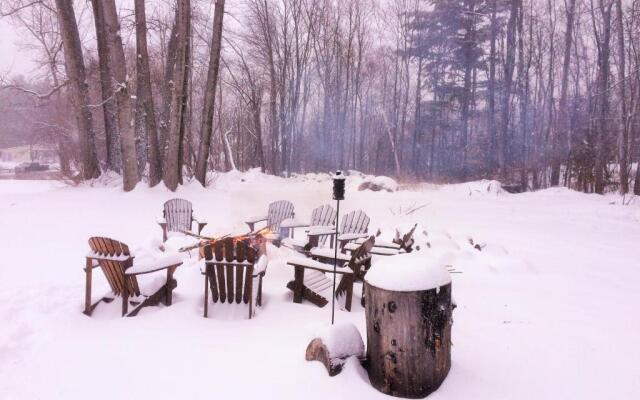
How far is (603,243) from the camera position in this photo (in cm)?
820

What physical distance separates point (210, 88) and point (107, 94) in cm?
326

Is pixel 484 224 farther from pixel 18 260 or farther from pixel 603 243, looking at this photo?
pixel 18 260

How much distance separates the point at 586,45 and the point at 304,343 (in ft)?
100

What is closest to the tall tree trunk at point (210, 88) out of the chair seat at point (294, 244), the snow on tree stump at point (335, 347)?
the chair seat at point (294, 244)

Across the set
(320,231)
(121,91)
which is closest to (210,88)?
(121,91)

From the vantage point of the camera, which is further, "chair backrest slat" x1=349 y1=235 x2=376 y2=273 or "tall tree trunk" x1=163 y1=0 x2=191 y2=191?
"tall tree trunk" x1=163 y1=0 x2=191 y2=191

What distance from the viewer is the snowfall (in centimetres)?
295

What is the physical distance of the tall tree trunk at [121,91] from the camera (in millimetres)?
10062

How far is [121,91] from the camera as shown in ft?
33.1

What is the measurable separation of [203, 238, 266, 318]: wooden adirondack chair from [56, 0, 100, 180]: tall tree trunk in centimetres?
974

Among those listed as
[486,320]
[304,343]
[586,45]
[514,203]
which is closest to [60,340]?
[304,343]

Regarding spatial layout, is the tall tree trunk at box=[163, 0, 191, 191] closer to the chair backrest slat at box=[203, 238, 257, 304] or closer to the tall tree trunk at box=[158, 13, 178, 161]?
the tall tree trunk at box=[158, 13, 178, 161]

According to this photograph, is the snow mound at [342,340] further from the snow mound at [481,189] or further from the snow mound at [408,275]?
the snow mound at [481,189]

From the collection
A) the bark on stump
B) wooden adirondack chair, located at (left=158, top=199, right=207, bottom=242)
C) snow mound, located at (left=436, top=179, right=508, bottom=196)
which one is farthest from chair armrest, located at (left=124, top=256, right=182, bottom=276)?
snow mound, located at (left=436, top=179, right=508, bottom=196)
